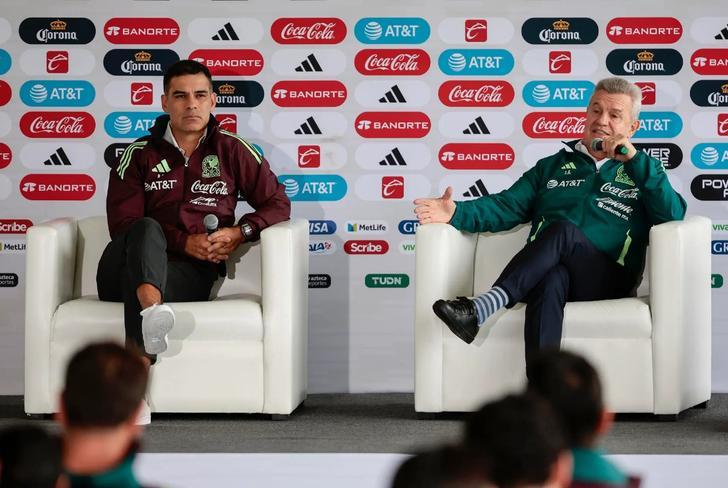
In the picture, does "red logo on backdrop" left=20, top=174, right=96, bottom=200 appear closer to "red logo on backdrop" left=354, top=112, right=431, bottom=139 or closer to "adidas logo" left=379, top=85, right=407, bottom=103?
"red logo on backdrop" left=354, top=112, right=431, bottom=139

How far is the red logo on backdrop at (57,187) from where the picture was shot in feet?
17.2

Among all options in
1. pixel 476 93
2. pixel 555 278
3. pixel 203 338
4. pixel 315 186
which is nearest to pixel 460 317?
pixel 555 278

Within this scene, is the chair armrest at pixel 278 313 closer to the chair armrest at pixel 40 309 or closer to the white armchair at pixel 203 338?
the white armchair at pixel 203 338

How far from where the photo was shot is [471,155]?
5.24 meters

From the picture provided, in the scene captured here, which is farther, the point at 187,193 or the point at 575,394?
the point at 187,193

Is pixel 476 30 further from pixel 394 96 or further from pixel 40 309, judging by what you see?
pixel 40 309

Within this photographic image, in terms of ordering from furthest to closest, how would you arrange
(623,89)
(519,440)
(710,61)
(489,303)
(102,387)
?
(710,61), (623,89), (489,303), (102,387), (519,440)

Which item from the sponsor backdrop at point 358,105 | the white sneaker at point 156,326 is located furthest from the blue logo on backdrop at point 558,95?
the white sneaker at point 156,326

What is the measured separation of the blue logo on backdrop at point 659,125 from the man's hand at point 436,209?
1.28m

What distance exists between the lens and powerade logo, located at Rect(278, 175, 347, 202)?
524 cm

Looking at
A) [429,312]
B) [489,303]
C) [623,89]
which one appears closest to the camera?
[489,303]

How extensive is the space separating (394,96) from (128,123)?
1229 mm

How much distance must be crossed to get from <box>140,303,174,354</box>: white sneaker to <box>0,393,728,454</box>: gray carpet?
31 cm

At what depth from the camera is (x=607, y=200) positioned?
14.4ft
